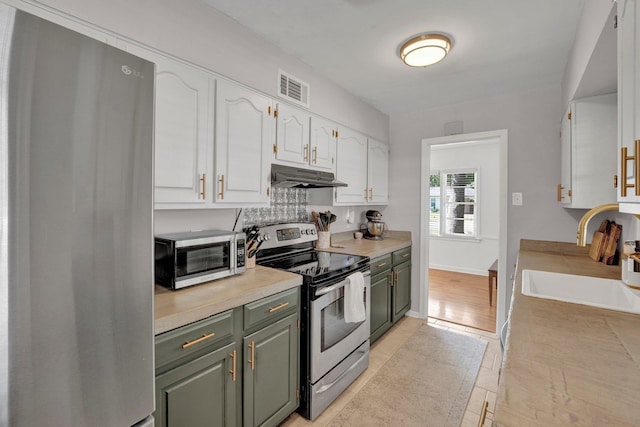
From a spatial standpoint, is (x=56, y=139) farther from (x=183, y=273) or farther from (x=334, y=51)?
(x=334, y=51)

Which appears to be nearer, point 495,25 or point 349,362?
point 495,25

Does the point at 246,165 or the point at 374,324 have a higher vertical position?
the point at 246,165

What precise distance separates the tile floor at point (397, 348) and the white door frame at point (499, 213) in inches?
9.2

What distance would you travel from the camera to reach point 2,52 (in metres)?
0.65

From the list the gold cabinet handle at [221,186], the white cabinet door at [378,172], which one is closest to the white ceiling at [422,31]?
the white cabinet door at [378,172]

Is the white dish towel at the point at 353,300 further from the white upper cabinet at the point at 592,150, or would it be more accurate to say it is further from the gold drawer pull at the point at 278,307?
the white upper cabinet at the point at 592,150

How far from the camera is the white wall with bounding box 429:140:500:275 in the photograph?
505 cm

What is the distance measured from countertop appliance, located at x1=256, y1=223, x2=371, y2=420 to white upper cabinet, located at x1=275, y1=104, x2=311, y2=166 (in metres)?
0.57

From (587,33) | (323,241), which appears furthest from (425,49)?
(323,241)

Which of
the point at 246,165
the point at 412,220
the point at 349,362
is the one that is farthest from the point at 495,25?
the point at 349,362

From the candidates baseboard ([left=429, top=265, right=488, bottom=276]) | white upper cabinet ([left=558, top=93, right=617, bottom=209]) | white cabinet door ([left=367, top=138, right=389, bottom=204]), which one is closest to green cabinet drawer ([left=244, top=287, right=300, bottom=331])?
white cabinet door ([left=367, top=138, right=389, bottom=204])

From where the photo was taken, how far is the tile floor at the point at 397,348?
1829mm

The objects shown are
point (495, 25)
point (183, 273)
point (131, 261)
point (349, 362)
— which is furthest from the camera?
point (349, 362)

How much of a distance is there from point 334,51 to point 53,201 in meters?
2.04
